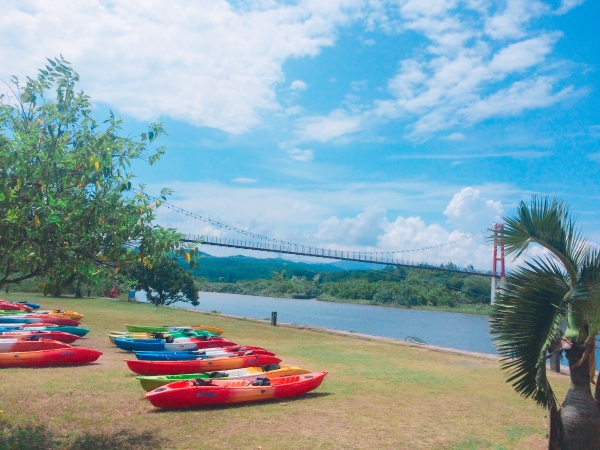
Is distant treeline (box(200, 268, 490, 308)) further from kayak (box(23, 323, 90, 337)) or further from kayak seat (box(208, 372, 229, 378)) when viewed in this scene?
kayak seat (box(208, 372, 229, 378))

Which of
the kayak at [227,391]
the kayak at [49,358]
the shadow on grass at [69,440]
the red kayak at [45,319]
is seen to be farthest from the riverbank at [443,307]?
the shadow on grass at [69,440]

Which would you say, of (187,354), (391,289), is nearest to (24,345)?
(187,354)

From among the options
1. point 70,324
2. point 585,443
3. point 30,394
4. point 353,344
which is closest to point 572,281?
point 585,443

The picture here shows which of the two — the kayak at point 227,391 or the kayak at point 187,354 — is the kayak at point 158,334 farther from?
the kayak at point 227,391

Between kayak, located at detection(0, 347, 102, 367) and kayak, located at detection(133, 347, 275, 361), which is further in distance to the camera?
kayak, located at detection(133, 347, 275, 361)

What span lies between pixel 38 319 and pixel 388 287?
147 feet

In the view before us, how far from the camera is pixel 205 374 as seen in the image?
8086 mm

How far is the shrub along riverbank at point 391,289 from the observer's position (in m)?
47.9

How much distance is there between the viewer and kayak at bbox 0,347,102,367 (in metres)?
8.91

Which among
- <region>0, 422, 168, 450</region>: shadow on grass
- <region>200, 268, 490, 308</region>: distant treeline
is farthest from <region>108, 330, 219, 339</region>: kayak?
<region>200, 268, 490, 308</region>: distant treeline

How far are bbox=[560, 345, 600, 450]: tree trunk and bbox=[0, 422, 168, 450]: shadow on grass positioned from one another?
442cm

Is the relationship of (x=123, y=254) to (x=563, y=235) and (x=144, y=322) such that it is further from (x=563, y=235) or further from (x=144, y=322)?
(x=144, y=322)

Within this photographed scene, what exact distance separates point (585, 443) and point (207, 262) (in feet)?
206

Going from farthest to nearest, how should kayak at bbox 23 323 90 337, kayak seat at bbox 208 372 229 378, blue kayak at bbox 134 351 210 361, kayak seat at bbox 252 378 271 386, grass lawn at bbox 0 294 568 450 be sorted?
kayak at bbox 23 323 90 337, blue kayak at bbox 134 351 210 361, kayak seat at bbox 208 372 229 378, kayak seat at bbox 252 378 271 386, grass lawn at bbox 0 294 568 450
